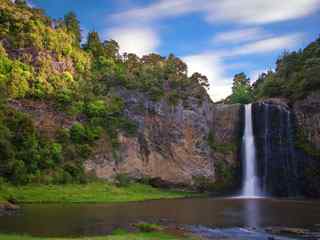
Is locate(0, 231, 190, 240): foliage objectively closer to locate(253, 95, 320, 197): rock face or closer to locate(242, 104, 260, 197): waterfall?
locate(242, 104, 260, 197): waterfall

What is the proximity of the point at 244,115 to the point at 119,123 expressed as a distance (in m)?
21.0

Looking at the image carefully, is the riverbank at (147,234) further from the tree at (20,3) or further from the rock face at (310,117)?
the tree at (20,3)

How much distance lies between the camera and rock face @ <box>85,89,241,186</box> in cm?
6425

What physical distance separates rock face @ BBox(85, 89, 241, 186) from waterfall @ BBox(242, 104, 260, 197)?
6.80 feet

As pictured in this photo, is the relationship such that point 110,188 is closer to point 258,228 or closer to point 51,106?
point 51,106

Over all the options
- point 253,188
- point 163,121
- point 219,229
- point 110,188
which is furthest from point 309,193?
point 219,229

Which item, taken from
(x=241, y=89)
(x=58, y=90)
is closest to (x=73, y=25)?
(x=58, y=90)

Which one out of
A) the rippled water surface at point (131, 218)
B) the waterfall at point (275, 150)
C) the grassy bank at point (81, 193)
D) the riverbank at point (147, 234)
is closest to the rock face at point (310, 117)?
the waterfall at point (275, 150)

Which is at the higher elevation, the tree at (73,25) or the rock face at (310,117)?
the tree at (73,25)

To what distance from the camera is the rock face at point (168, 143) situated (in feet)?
211

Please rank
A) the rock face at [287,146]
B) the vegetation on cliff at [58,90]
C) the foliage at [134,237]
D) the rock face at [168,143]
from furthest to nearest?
the rock face at [168,143] → the rock face at [287,146] → the vegetation on cliff at [58,90] → the foliage at [134,237]

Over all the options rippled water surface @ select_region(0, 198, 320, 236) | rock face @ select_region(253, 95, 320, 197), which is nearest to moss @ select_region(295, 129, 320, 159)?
rock face @ select_region(253, 95, 320, 197)

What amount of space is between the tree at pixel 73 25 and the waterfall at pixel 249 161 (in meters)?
35.3

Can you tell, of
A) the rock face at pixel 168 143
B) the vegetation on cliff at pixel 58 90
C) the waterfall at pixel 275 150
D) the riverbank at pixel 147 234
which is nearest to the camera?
the riverbank at pixel 147 234
